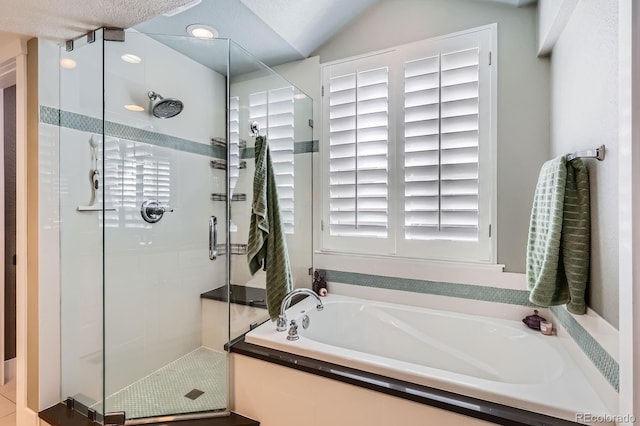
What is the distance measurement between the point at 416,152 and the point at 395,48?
79 centimetres

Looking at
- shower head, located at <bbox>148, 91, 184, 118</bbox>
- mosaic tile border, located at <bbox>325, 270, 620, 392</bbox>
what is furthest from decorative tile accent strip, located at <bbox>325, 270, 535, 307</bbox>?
shower head, located at <bbox>148, 91, 184, 118</bbox>

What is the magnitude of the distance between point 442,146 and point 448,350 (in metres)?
1.33

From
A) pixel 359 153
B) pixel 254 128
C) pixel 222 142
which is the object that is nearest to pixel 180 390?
pixel 222 142

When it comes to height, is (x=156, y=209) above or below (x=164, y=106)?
below

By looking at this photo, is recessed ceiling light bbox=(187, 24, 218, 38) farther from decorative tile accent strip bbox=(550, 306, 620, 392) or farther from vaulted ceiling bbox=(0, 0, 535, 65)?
decorative tile accent strip bbox=(550, 306, 620, 392)

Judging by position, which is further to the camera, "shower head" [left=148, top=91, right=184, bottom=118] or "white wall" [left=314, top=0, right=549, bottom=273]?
"shower head" [left=148, top=91, right=184, bottom=118]

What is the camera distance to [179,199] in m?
2.24

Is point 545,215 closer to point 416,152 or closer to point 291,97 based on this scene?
point 416,152

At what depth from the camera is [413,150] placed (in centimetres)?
212

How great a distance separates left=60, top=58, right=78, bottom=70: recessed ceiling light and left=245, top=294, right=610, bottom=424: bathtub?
1877mm

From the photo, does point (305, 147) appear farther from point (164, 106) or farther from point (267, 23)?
point (164, 106)

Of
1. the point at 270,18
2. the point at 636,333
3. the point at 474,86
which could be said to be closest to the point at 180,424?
the point at 636,333

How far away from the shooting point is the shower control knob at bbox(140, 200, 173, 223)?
2.11 meters

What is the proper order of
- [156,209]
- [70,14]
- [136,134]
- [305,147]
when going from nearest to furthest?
1. [70,14]
2. [136,134]
3. [156,209]
4. [305,147]
